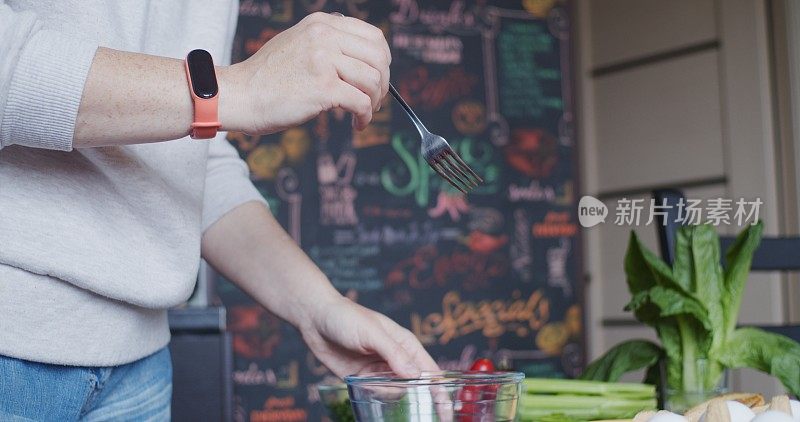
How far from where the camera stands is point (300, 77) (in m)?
0.70

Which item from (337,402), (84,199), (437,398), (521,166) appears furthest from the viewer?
(521,166)

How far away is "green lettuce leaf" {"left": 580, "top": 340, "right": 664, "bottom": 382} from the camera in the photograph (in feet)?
4.20

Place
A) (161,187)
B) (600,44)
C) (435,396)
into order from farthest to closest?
(600,44) < (161,187) < (435,396)

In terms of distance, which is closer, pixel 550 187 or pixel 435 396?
pixel 435 396

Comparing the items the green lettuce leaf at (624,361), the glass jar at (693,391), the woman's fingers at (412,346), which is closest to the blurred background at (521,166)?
the green lettuce leaf at (624,361)

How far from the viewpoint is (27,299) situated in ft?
2.51

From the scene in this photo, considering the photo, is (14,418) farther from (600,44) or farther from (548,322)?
(600,44)

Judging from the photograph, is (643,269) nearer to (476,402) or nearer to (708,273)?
(708,273)

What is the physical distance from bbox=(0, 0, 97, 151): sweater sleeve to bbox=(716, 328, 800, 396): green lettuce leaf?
2.92 ft

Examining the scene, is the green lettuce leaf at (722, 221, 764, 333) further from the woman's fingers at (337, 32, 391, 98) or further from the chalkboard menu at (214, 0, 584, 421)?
the chalkboard menu at (214, 0, 584, 421)

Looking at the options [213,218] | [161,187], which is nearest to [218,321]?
[213,218]

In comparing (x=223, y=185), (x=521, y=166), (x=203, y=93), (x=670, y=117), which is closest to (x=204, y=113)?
(x=203, y=93)

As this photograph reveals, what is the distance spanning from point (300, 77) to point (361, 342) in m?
0.28

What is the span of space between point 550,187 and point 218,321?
1988 mm
